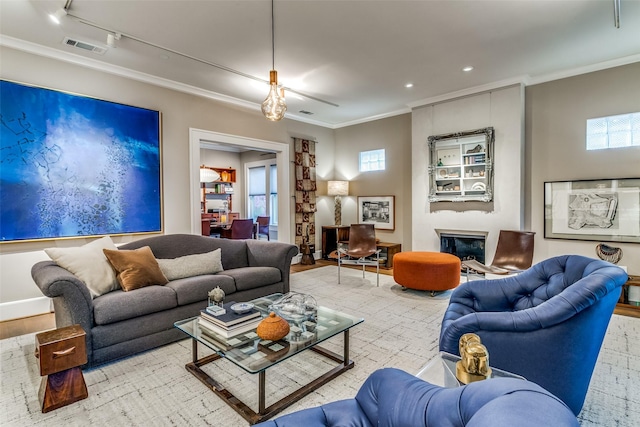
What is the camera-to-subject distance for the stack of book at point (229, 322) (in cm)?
215

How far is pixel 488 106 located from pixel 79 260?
18.3 ft

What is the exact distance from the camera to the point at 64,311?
2.43m

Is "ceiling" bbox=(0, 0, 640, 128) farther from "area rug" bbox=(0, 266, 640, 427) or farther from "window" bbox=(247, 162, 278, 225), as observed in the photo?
"window" bbox=(247, 162, 278, 225)

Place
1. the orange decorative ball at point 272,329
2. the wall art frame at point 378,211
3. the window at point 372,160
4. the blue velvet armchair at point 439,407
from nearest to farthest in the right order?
the blue velvet armchair at point 439,407, the orange decorative ball at point 272,329, the wall art frame at point 378,211, the window at point 372,160

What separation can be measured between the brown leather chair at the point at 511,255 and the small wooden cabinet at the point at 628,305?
978mm

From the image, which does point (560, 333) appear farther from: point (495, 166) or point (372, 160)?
point (372, 160)

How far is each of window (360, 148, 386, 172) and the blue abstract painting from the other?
13.2 ft

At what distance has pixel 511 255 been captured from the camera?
4.23 meters

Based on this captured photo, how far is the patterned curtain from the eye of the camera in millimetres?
6355

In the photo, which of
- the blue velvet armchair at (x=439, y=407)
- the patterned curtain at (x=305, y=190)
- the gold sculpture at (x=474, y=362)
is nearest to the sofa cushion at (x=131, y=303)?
the blue velvet armchair at (x=439, y=407)

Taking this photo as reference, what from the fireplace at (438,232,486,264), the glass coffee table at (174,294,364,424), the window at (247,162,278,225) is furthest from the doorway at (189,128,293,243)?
the fireplace at (438,232,486,264)

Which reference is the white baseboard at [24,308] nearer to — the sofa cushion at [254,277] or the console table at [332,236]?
the sofa cushion at [254,277]

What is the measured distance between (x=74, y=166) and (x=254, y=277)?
2.48 metres

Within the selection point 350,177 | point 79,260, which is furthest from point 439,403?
point 350,177
